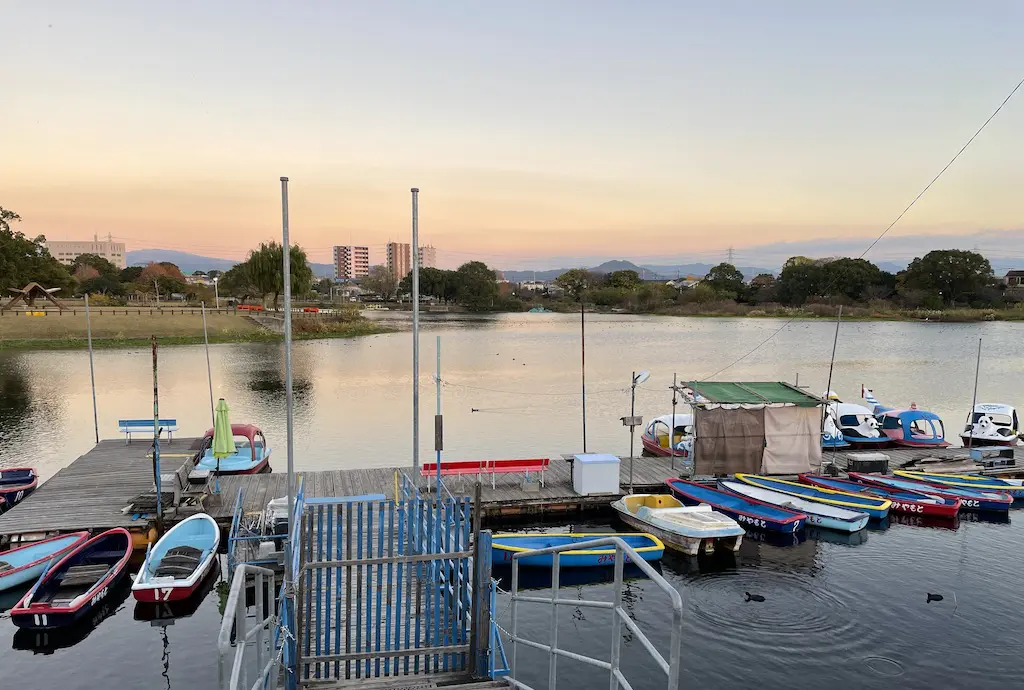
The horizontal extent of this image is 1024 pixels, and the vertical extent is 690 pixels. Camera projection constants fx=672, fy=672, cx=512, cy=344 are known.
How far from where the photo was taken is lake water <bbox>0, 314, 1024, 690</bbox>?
46.6 feet

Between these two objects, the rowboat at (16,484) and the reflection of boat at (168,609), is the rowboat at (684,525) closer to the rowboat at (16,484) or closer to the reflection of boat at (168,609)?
the reflection of boat at (168,609)

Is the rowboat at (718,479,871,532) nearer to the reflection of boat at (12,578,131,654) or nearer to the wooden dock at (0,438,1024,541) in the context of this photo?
the wooden dock at (0,438,1024,541)

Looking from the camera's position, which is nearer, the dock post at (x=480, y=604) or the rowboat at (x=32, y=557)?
the dock post at (x=480, y=604)

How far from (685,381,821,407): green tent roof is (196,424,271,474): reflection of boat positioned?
17291 mm

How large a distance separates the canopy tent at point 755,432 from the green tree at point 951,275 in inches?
5654

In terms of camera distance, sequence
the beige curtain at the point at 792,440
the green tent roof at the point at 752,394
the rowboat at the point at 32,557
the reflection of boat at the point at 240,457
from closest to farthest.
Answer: the rowboat at the point at 32,557 → the green tent roof at the point at 752,394 → the beige curtain at the point at 792,440 → the reflection of boat at the point at 240,457

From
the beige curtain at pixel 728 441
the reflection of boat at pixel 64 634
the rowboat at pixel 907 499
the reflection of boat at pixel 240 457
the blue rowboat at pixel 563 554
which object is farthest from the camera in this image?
the reflection of boat at pixel 240 457

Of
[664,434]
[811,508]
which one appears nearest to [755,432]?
[811,508]

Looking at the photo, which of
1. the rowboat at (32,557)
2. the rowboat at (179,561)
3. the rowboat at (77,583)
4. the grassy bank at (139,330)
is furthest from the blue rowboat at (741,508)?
the grassy bank at (139,330)

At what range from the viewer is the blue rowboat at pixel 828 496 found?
73.2 feet

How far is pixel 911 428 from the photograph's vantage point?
32750 millimetres

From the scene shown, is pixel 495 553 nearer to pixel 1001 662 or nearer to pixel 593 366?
pixel 1001 662

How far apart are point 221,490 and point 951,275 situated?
16357 centimetres

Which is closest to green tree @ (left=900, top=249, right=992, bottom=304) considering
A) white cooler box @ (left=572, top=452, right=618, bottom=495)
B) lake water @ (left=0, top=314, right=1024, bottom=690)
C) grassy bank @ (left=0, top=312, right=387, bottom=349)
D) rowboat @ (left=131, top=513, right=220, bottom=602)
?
lake water @ (left=0, top=314, right=1024, bottom=690)
